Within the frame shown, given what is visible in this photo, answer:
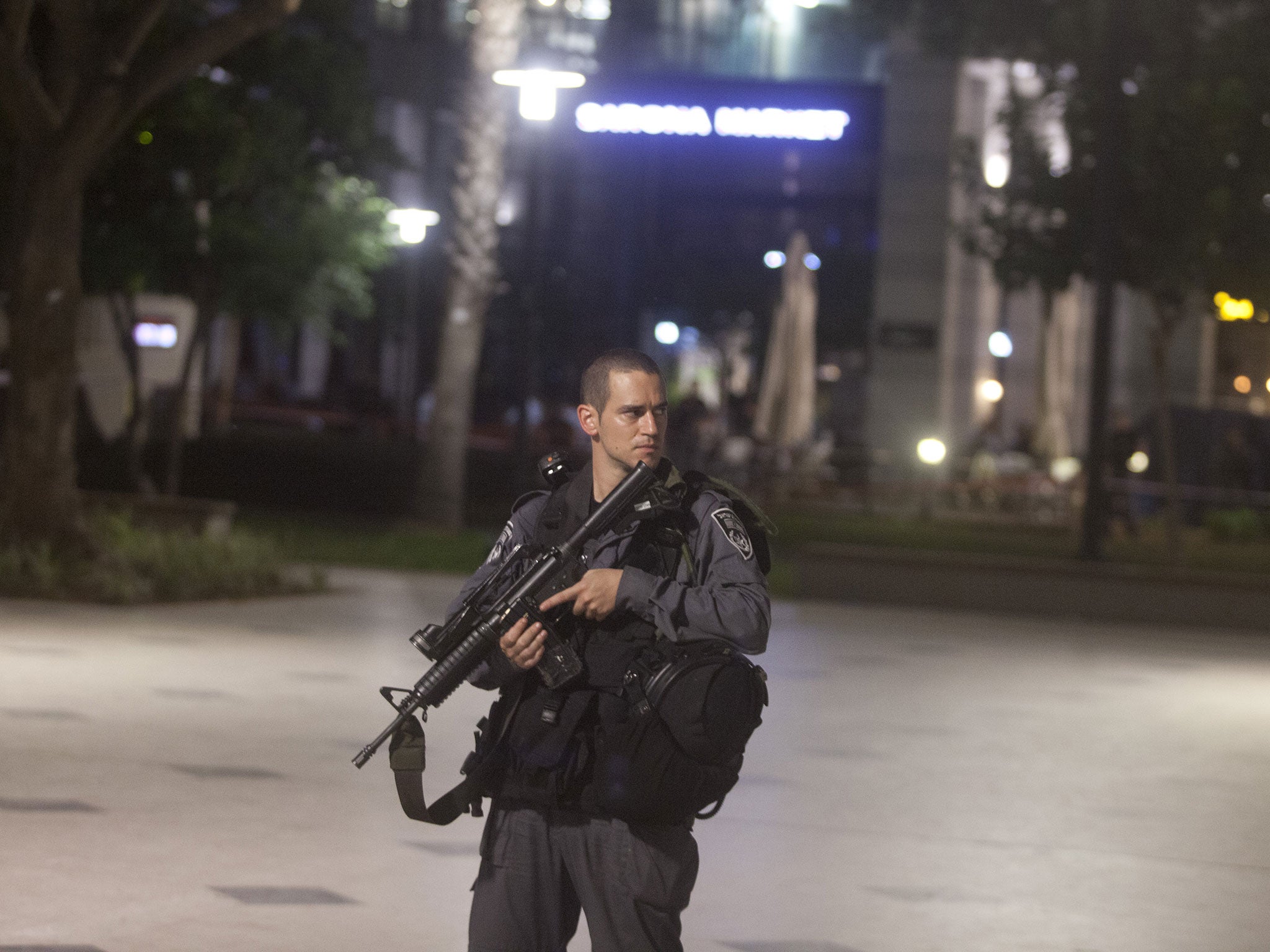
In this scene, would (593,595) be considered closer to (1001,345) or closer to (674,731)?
(674,731)

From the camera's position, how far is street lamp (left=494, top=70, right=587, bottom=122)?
1694cm

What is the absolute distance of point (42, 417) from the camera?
46.9 feet

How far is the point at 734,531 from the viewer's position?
150 inches

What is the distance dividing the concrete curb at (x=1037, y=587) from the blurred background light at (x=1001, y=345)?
16.2m

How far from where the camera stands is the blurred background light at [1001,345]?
33.0m

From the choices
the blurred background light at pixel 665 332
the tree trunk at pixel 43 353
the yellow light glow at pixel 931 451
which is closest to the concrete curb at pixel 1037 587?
the tree trunk at pixel 43 353

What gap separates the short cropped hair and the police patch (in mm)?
267

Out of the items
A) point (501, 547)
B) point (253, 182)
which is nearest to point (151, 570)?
point (253, 182)

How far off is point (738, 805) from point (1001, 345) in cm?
2625

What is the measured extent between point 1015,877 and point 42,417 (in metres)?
9.61

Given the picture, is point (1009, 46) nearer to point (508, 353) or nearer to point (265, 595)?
point (265, 595)

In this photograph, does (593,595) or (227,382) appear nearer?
(593,595)

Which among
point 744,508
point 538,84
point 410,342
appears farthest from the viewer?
point 410,342

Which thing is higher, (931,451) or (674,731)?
(931,451)
